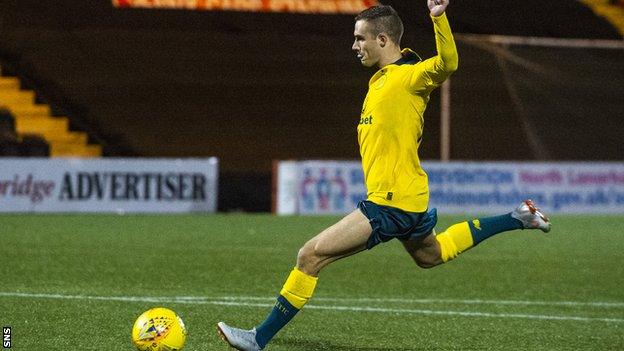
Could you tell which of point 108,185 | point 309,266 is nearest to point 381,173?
point 309,266

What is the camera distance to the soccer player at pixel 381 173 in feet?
20.0

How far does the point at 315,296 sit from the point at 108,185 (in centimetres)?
1033

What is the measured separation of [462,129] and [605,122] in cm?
265

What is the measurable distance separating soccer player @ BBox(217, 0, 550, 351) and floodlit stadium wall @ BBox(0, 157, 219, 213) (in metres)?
12.5

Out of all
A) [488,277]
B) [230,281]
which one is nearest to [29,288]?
[230,281]

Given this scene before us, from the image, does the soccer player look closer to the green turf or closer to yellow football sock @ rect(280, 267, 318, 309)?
yellow football sock @ rect(280, 267, 318, 309)

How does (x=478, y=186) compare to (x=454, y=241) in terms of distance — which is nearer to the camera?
(x=454, y=241)

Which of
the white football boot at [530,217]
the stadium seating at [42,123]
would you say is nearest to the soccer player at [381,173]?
the white football boot at [530,217]

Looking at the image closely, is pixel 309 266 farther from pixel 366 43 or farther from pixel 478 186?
pixel 478 186

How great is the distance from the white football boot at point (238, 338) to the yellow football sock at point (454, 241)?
50.0 inches

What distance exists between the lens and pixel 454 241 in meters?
6.82

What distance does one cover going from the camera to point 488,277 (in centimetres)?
1058

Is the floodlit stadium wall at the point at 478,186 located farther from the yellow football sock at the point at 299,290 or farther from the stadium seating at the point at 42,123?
the yellow football sock at the point at 299,290

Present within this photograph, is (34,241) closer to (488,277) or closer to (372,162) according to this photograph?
(488,277)
